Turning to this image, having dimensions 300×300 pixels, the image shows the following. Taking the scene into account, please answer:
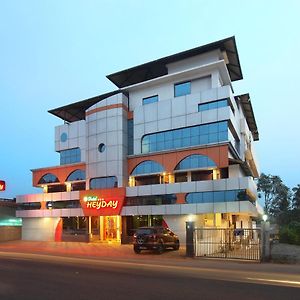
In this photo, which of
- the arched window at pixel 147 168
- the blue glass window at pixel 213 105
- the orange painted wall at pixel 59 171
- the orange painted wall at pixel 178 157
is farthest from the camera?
the orange painted wall at pixel 59 171

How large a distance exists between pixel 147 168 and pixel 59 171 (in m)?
12.8

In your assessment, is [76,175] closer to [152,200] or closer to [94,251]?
[152,200]

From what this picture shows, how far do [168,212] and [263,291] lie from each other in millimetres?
29657

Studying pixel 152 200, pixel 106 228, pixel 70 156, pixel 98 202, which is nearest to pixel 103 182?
pixel 98 202

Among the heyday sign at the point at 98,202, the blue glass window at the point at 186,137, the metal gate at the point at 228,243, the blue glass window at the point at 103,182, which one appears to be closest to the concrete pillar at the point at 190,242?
the metal gate at the point at 228,243

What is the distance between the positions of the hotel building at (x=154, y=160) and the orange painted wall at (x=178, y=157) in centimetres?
10

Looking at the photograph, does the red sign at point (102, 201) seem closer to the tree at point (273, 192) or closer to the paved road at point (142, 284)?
the paved road at point (142, 284)

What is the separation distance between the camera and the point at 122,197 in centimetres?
4356

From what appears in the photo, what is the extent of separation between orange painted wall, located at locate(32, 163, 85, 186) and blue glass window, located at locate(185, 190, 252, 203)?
1530cm

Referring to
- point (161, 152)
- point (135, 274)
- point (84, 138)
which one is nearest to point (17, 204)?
point (84, 138)

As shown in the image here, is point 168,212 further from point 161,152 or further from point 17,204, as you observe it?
point 17,204

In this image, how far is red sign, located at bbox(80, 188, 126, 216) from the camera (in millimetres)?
43781

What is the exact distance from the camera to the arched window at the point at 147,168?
43.7 metres

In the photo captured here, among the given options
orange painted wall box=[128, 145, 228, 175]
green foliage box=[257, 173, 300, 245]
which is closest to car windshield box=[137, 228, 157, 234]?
orange painted wall box=[128, 145, 228, 175]
